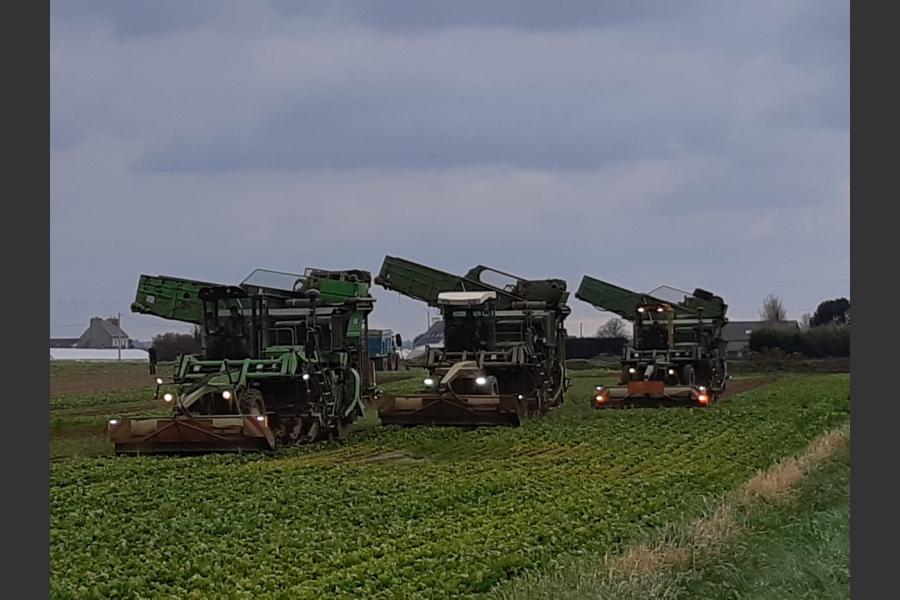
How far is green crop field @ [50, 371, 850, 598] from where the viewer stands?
9312 mm

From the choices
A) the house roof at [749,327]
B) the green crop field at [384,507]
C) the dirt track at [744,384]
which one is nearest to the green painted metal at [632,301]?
the dirt track at [744,384]

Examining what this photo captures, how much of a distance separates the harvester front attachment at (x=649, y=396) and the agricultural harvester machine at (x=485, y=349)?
4.39ft

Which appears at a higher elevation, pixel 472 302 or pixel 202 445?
pixel 472 302

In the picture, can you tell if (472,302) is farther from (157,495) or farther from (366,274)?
(157,495)

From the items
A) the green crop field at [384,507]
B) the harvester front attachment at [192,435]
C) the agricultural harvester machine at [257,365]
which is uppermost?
the agricultural harvester machine at [257,365]

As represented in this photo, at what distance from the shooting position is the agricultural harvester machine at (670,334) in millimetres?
31734

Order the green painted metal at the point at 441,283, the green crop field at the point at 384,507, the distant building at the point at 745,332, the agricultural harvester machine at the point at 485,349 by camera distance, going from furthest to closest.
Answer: the distant building at the point at 745,332 < the green painted metal at the point at 441,283 < the agricultural harvester machine at the point at 485,349 < the green crop field at the point at 384,507

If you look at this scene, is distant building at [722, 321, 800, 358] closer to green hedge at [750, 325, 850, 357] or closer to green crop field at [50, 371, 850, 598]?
green hedge at [750, 325, 850, 357]

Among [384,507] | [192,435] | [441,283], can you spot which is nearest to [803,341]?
[441,283]

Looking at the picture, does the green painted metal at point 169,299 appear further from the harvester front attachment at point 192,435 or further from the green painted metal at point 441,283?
the green painted metal at point 441,283

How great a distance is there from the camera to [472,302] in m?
25.7

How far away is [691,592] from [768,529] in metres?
2.87

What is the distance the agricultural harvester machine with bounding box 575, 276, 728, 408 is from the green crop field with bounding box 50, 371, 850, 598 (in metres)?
9.38

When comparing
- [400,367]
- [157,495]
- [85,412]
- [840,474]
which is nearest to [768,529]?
[840,474]
